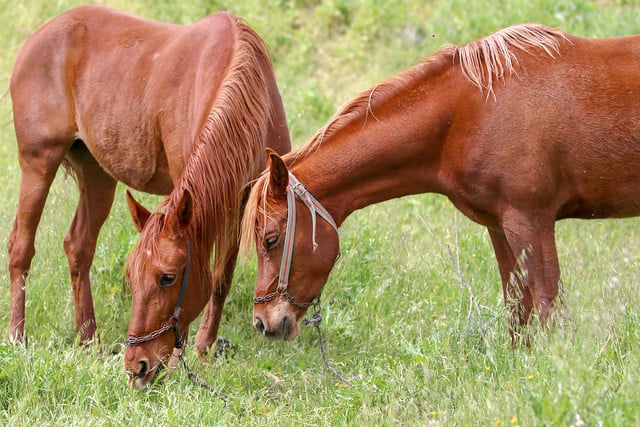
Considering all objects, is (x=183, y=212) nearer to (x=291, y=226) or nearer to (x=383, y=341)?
(x=291, y=226)

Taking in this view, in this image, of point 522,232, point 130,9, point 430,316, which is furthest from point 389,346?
point 130,9

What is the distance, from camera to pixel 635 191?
4.57 meters

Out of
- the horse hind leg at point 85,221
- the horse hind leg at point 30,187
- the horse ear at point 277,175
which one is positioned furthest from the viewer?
the horse hind leg at point 85,221

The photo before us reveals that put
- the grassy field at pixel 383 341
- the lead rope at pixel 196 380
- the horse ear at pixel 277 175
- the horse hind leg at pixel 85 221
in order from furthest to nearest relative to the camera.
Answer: the horse hind leg at pixel 85 221, the lead rope at pixel 196 380, the horse ear at pixel 277 175, the grassy field at pixel 383 341

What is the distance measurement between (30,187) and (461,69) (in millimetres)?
3079

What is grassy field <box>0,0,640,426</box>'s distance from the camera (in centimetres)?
391

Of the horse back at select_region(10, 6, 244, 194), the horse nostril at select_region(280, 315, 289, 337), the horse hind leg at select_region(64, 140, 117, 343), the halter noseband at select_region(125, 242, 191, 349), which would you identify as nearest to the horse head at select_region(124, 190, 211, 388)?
the halter noseband at select_region(125, 242, 191, 349)

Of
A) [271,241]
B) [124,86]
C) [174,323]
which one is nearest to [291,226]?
[271,241]

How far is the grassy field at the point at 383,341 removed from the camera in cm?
391

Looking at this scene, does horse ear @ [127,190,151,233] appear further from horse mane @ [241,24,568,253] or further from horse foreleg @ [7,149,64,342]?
horse foreleg @ [7,149,64,342]

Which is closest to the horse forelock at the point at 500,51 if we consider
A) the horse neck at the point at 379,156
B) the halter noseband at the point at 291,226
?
the horse neck at the point at 379,156

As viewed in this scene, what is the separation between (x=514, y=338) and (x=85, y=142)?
3141mm

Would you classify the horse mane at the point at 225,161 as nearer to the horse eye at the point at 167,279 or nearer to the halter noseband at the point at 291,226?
the horse eye at the point at 167,279

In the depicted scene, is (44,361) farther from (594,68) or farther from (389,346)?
(594,68)
